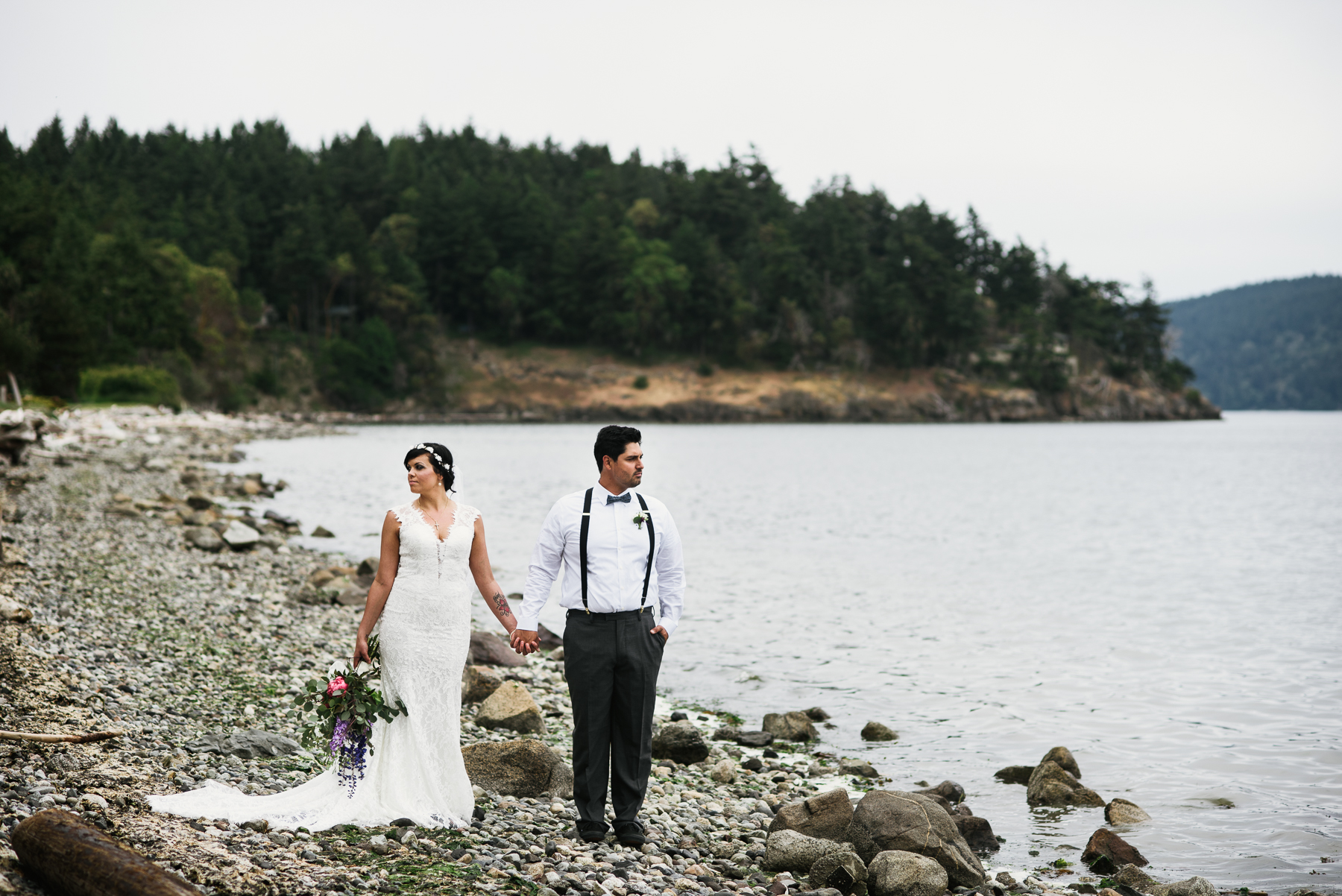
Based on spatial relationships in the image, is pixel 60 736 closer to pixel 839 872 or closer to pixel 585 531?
pixel 585 531

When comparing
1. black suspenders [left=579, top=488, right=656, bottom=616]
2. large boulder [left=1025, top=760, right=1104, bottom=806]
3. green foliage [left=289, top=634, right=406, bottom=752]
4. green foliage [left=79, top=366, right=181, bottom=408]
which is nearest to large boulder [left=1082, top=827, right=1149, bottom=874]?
large boulder [left=1025, top=760, right=1104, bottom=806]

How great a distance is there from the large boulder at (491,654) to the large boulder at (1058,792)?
622 centimetres

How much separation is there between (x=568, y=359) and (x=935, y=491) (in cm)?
7760

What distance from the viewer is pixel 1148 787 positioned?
9.82 meters

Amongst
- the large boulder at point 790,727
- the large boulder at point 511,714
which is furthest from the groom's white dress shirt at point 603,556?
the large boulder at point 790,727

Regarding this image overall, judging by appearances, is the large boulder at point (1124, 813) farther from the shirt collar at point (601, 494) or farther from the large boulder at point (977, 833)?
the shirt collar at point (601, 494)

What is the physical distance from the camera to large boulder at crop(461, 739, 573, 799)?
7.56 m

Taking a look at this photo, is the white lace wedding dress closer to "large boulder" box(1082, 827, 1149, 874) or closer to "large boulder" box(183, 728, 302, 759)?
"large boulder" box(183, 728, 302, 759)

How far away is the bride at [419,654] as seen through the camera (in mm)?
6328

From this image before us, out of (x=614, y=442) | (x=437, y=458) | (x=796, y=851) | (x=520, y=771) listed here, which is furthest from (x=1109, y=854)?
(x=437, y=458)

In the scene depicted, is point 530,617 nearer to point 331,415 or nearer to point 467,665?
point 467,665

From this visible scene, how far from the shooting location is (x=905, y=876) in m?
6.58

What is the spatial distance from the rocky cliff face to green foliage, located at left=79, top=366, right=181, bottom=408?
39.5 meters

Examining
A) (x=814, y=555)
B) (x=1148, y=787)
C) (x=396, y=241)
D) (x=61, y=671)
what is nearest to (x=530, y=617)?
(x=61, y=671)
